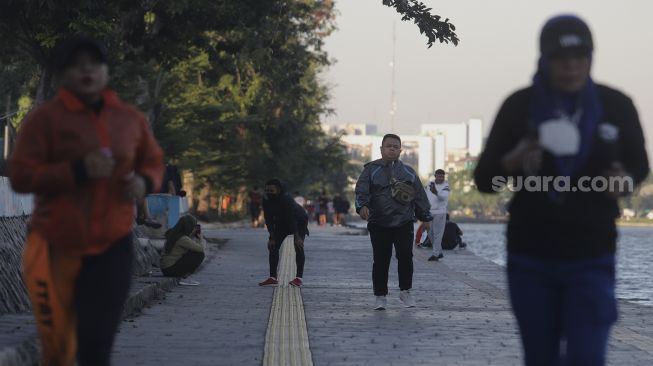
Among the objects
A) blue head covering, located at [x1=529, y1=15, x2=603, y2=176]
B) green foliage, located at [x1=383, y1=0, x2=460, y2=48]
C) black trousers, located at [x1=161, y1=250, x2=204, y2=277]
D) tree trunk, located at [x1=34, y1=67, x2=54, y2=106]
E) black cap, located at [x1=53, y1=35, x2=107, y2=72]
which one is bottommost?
black trousers, located at [x1=161, y1=250, x2=204, y2=277]

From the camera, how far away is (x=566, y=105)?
5.48 metres

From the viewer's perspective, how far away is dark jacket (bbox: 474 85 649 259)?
547 centimetres

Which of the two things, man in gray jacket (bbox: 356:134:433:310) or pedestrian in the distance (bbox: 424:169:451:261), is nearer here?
man in gray jacket (bbox: 356:134:433:310)

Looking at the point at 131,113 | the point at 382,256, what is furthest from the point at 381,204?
the point at 131,113

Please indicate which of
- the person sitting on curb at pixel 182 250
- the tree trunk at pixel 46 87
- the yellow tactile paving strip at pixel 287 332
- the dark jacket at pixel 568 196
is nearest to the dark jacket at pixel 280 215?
the yellow tactile paving strip at pixel 287 332

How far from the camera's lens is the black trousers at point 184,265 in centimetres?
1783

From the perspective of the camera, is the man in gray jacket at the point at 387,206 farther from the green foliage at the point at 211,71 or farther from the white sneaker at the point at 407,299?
the green foliage at the point at 211,71

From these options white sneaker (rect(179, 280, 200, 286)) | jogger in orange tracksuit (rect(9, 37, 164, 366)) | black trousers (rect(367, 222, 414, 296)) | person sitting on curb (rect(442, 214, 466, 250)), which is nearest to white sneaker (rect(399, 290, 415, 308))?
black trousers (rect(367, 222, 414, 296))

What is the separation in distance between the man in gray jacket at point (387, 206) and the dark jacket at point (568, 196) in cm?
885

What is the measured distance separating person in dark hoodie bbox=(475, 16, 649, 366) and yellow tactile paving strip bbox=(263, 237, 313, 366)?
4324 millimetres

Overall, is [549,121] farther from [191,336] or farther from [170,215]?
[170,215]

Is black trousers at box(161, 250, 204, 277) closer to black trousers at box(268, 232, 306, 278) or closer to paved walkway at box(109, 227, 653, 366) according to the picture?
paved walkway at box(109, 227, 653, 366)

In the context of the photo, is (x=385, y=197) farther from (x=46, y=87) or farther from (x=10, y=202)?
(x=46, y=87)

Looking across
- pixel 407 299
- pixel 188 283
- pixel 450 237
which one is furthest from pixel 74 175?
pixel 450 237
